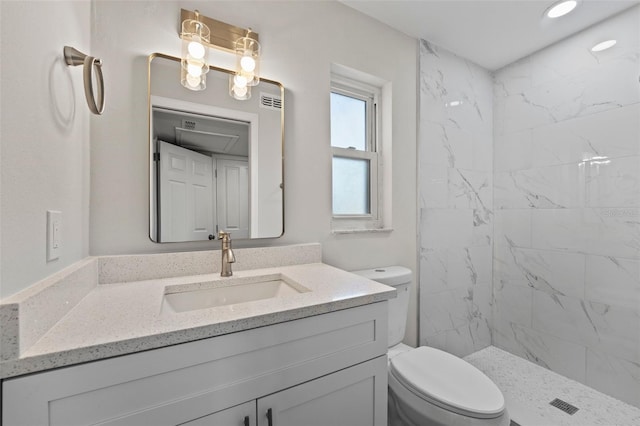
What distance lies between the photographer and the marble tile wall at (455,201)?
1.90m

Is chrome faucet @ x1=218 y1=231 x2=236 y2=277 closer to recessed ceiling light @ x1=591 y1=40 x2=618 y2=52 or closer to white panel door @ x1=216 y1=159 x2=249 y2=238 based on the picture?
white panel door @ x1=216 y1=159 x2=249 y2=238

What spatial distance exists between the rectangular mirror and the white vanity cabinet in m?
0.61

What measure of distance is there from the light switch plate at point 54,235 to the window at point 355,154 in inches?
47.2

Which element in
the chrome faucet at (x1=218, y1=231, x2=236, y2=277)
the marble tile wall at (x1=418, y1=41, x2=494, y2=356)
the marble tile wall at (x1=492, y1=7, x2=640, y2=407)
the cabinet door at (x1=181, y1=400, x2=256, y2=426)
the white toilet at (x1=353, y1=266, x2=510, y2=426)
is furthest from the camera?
the marble tile wall at (x1=418, y1=41, x2=494, y2=356)

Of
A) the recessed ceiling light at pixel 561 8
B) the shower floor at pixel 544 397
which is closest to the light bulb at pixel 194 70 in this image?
the recessed ceiling light at pixel 561 8

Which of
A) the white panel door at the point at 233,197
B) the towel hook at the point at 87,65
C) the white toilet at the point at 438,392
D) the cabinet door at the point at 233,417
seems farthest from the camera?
the white panel door at the point at 233,197

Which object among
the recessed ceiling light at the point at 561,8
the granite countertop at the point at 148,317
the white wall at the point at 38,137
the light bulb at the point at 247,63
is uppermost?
the recessed ceiling light at the point at 561,8

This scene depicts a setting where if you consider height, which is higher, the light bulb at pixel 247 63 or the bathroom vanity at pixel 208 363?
the light bulb at pixel 247 63

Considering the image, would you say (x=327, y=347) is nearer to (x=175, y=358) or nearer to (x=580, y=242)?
(x=175, y=358)

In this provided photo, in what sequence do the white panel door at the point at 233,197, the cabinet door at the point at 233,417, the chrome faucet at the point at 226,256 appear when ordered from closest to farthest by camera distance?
the cabinet door at the point at 233,417
the chrome faucet at the point at 226,256
the white panel door at the point at 233,197

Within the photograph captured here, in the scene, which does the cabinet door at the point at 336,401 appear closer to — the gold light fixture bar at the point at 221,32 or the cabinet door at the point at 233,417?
the cabinet door at the point at 233,417

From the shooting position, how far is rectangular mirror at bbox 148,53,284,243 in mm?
1151

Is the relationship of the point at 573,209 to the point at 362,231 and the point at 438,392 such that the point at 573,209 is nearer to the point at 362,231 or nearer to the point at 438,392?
the point at 362,231

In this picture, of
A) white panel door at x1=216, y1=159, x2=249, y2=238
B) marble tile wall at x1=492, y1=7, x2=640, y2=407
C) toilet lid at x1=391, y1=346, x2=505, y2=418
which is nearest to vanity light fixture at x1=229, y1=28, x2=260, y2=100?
white panel door at x1=216, y1=159, x2=249, y2=238
